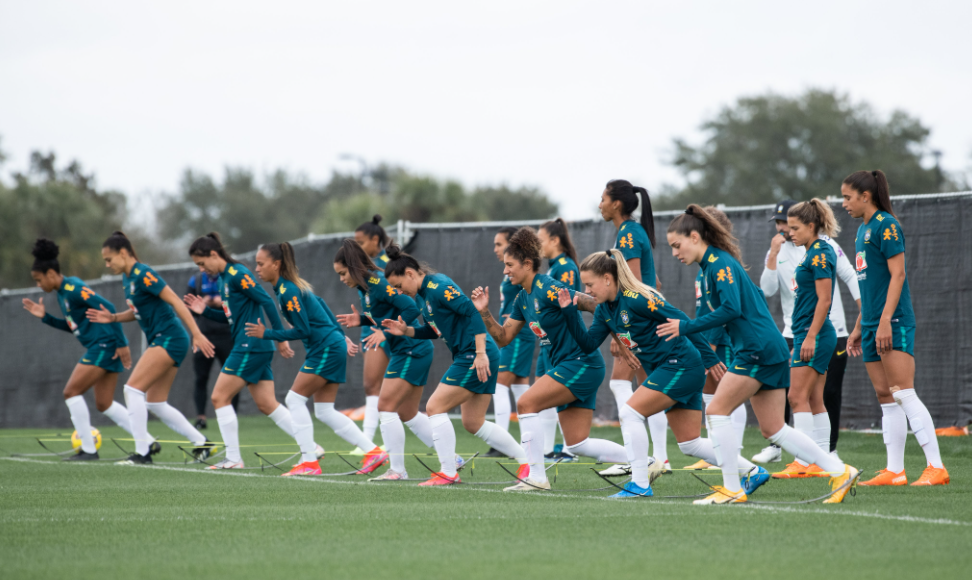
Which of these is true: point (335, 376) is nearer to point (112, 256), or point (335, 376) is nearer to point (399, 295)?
point (399, 295)

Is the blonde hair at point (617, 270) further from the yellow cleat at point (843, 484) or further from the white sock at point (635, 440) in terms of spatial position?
the yellow cleat at point (843, 484)

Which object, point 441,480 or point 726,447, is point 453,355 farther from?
point 726,447

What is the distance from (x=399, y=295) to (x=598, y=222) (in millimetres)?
5088

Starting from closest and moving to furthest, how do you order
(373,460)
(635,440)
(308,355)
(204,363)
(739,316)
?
(739,316)
(635,440)
(373,460)
(308,355)
(204,363)

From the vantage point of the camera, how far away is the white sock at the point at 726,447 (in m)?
5.88

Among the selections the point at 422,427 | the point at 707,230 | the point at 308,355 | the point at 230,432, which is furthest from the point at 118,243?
the point at 707,230

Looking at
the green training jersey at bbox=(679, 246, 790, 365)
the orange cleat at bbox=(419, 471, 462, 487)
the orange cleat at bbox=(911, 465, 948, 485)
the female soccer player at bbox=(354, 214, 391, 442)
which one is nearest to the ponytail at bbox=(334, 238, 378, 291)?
the female soccer player at bbox=(354, 214, 391, 442)

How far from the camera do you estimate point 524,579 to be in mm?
3842

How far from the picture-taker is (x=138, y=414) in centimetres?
972

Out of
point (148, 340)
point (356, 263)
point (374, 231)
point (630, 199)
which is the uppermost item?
point (630, 199)

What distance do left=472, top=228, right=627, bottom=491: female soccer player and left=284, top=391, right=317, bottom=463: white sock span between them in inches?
92.0

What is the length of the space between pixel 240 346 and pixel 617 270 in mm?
4136

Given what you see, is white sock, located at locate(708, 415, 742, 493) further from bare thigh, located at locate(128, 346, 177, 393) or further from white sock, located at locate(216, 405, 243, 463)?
bare thigh, located at locate(128, 346, 177, 393)

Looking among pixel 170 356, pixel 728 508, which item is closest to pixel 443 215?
pixel 170 356
